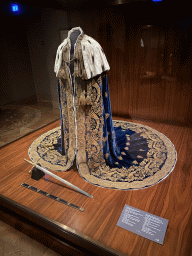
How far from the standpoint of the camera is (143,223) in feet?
5.25

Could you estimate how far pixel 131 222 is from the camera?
162 cm

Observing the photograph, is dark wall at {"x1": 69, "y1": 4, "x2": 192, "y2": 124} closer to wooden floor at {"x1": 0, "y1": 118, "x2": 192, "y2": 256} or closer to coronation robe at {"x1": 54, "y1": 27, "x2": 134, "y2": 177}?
wooden floor at {"x1": 0, "y1": 118, "x2": 192, "y2": 256}

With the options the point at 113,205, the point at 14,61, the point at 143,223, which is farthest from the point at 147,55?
the point at 143,223

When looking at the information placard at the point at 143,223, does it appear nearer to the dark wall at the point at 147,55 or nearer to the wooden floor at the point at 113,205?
the wooden floor at the point at 113,205

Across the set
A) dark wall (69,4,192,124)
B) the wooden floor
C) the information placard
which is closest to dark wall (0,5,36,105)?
dark wall (69,4,192,124)

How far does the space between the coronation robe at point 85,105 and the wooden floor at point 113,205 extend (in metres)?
0.31

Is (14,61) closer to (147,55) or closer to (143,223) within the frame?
(147,55)

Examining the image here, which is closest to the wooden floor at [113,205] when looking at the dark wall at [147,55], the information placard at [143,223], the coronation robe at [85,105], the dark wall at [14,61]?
the information placard at [143,223]

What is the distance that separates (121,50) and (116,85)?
2.24ft

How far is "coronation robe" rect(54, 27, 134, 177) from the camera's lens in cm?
186

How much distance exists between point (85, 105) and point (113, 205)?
1082 millimetres

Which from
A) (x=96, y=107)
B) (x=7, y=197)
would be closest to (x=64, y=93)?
(x=96, y=107)

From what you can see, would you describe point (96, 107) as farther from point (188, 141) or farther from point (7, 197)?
point (188, 141)

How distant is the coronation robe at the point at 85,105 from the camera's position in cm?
186
